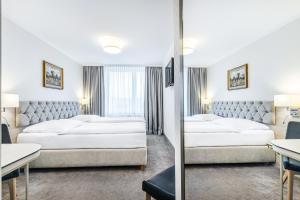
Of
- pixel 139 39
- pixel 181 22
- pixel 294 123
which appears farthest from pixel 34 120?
pixel 294 123

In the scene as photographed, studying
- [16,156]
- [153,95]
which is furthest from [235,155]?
[153,95]

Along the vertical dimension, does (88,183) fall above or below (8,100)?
below

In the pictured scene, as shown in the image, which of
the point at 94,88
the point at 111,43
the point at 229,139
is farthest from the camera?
the point at 94,88

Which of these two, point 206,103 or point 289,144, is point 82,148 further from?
point 289,144

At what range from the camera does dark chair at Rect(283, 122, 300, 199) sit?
2.07ft

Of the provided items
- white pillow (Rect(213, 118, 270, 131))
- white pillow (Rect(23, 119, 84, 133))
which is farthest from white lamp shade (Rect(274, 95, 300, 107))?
white pillow (Rect(23, 119, 84, 133))

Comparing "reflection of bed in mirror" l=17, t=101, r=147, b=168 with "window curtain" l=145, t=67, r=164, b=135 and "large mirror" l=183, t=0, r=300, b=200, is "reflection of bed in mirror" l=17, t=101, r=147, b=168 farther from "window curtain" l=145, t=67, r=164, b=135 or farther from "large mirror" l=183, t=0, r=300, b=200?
"window curtain" l=145, t=67, r=164, b=135

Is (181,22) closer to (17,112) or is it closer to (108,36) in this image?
(108,36)

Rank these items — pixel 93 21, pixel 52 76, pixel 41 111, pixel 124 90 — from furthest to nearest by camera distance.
Answer: pixel 124 90
pixel 52 76
pixel 41 111
pixel 93 21

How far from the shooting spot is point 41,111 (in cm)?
290

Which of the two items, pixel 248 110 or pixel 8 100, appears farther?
pixel 8 100

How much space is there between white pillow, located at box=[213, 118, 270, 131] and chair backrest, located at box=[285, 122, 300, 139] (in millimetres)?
95

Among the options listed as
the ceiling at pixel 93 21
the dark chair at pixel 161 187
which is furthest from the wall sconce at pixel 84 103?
the dark chair at pixel 161 187

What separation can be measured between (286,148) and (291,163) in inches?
2.3
